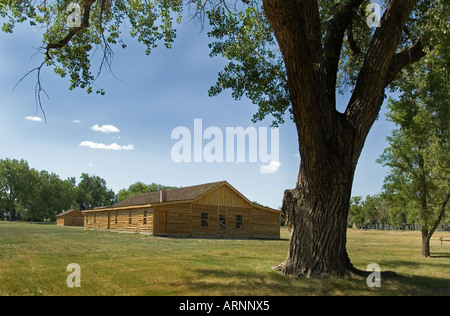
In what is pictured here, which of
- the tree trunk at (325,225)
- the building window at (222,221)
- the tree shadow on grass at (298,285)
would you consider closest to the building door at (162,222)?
the building window at (222,221)

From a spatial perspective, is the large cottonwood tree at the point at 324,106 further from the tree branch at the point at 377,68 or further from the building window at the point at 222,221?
the building window at the point at 222,221

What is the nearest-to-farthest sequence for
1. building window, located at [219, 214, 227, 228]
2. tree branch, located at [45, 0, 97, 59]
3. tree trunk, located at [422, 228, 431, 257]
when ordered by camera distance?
tree branch, located at [45, 0, 97, 59], tree trunk, located at [422, 228, 431, 257], building window, located at [219, 214, 227, 228]

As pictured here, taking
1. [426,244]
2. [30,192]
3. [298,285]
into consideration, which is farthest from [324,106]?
[30,192]

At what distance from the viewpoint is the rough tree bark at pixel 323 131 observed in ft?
26.7

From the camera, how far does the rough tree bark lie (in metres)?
8.14

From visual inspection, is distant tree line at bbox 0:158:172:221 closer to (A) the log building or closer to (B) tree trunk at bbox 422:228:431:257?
(A) the log building

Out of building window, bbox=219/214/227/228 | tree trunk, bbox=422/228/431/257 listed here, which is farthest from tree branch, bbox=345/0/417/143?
building window, bbox=219/214/227/228

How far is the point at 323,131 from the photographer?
8398 mm

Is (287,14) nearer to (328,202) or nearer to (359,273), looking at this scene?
(328,202)

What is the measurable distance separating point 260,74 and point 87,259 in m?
8.23

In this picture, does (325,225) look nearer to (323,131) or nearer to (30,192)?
(323,131)
